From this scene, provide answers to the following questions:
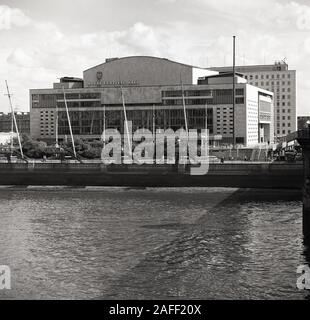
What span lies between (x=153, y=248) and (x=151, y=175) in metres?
44.3

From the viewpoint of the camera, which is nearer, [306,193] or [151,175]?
[306,193]

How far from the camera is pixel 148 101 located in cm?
17062

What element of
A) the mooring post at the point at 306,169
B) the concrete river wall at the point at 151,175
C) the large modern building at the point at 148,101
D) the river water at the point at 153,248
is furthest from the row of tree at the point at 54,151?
the mooring post at the point at 306,169

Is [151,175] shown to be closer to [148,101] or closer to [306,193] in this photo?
[306,193]

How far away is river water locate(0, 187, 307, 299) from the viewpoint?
3086 cm

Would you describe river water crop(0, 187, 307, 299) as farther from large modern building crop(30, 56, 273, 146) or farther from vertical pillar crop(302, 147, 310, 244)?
large modern building crop(30, 56, 273, 146)

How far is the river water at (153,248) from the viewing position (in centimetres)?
3086

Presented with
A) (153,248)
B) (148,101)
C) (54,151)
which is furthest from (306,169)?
(148,101)

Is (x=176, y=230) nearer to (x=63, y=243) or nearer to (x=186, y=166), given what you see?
(x=63, y=243)

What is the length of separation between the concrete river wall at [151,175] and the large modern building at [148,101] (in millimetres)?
73454

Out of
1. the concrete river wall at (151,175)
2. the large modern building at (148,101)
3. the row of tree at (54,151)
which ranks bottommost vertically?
the concrete river wall at (151,175)

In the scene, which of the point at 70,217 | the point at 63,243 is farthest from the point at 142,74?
the point at 63,243

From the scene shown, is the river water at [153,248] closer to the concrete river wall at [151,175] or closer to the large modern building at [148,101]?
the concrete river wall at [151,175]

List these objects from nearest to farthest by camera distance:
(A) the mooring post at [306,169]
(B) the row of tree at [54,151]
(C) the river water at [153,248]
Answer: (C) the river water at [153,248], (A) the mooring post at [306,169], (B) the row of tree at [54,151]
